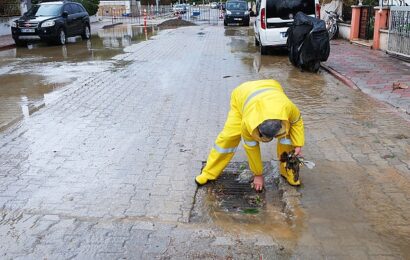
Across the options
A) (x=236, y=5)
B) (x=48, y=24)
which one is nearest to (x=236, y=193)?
(x=48, y=24)

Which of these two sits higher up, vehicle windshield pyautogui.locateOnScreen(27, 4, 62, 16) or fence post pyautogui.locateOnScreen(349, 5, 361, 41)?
vehicle windshield pyautogui.locateOnScreen(27, 4, 62, 16)

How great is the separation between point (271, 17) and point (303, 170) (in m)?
9.82

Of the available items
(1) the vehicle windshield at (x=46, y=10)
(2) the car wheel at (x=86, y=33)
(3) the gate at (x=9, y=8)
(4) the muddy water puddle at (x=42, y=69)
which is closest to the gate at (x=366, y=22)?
(4) the muddy water puddle at (x=42, y=69)

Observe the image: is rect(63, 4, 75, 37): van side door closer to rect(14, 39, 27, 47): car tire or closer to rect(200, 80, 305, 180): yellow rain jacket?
rect(14, 39, 27, 47): car tire

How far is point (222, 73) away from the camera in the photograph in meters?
11.5

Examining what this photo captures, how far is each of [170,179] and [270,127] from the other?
1.59m

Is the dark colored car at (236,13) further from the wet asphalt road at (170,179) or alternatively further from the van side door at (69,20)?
the wet asphalt road at (170,179)

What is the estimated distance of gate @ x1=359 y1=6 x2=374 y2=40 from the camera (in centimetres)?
1653

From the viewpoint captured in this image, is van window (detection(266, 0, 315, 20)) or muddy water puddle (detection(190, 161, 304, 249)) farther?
van window (detection(266, 0, 315, 20))

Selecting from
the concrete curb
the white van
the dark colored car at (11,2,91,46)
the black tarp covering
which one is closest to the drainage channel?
the concrete curb

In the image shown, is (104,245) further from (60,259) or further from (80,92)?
(80,92)

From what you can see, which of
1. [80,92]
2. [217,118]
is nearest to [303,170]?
[217,118]

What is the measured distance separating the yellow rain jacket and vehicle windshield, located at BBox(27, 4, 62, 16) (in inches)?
639

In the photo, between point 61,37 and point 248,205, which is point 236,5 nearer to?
point 61,37
